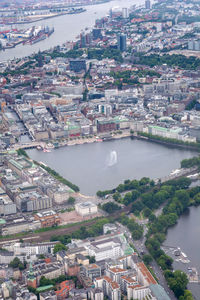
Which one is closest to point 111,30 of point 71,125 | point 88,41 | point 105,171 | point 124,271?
point 88,41

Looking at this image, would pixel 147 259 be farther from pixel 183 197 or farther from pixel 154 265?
pixel 183 197

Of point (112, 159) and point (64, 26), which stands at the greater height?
point (112, 159)

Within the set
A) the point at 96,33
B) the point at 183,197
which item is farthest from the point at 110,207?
the point at 96,33

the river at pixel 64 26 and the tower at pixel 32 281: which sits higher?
the tower at pixel 32 281

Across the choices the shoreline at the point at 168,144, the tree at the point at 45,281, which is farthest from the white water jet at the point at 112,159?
the tree at the point at 45,281

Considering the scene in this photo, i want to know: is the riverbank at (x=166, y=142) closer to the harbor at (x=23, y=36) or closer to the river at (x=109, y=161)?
the river at (x=109, y=161)

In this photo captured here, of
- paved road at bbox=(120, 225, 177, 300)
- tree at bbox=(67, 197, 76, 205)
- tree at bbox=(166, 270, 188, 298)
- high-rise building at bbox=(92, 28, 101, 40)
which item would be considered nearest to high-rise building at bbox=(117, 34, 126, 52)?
high-rise building at bbox=(92, 28, 101, 40)
